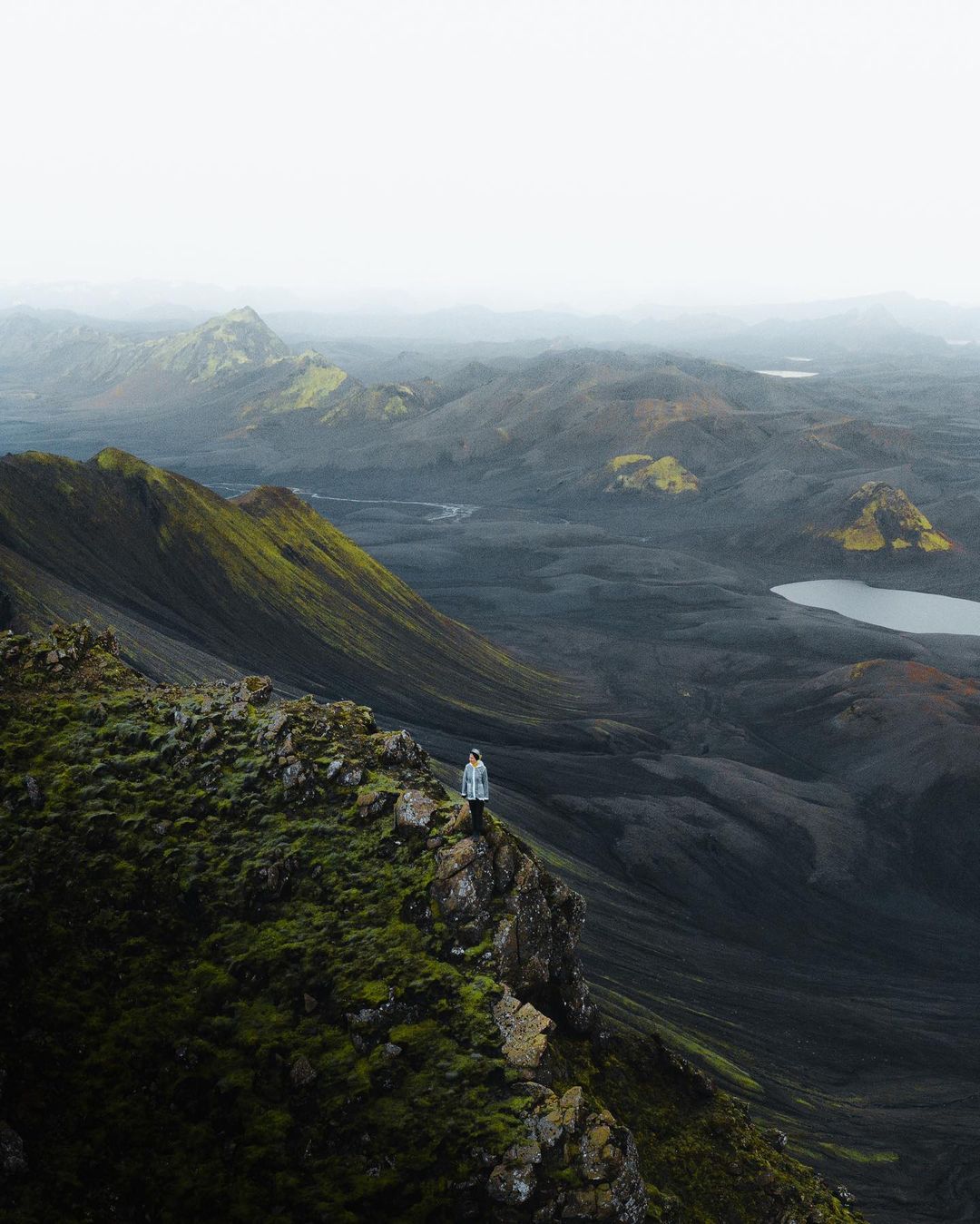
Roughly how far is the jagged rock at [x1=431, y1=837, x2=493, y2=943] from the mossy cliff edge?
5 cm

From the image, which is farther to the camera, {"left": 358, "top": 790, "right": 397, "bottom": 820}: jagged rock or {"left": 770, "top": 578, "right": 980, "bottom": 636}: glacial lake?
{"left": 770, "top": 578, "right": 980, "bottom": 636}: glacial lake

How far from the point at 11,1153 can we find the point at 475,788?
9173mm

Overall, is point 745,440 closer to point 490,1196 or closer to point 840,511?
point 840,511

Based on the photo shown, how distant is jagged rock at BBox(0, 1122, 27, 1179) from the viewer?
11828 millimetres

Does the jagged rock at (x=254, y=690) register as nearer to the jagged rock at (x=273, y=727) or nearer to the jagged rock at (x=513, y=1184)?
the jagged rock at (x=273, y=727)

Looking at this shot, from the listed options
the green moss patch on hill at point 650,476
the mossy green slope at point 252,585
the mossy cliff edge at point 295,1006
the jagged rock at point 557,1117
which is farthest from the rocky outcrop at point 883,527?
A: the jagged rock at point 557,1117

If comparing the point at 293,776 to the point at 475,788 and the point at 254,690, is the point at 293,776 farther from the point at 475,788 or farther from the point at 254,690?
the point at 475,788

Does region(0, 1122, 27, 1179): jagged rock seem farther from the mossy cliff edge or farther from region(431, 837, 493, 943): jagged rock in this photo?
region(431, 837, 493, 943): jagged rock

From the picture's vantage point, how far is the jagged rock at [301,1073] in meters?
13.9

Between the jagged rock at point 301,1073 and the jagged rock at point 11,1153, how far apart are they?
395 cm

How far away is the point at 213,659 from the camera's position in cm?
→ 5278

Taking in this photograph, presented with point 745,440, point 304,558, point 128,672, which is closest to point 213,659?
point 304,558

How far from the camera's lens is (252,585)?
67.7 metres

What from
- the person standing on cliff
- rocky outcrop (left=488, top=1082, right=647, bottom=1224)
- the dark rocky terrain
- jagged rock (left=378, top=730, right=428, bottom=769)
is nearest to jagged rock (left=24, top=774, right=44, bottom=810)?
jagged rock (left=378, top=730, right=428, bottom=769)
